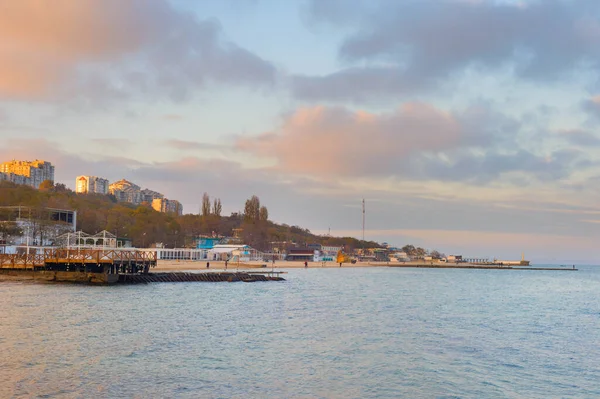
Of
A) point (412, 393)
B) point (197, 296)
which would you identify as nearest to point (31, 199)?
point (197, 296)

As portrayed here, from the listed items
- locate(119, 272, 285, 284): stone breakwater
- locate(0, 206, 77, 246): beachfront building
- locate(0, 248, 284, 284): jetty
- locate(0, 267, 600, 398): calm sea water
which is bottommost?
locate(0, 267, 600, 398): calm sea water

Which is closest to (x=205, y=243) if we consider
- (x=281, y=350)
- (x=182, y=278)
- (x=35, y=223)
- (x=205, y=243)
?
(x=205, y=243)

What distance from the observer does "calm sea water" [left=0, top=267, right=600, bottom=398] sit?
19.6 meters

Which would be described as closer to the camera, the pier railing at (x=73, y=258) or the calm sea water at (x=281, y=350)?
the calm sea water at (x=281, y=350)

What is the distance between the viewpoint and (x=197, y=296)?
53.3 meters

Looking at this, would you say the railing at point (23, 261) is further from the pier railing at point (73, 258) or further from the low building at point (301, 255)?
the low building at point (301, 255)

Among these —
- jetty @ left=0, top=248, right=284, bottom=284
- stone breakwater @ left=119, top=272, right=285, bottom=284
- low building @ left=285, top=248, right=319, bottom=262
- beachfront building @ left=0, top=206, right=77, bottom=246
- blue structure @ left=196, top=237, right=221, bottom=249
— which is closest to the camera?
jetty @ left=0, top=248, right=284, bottom=284

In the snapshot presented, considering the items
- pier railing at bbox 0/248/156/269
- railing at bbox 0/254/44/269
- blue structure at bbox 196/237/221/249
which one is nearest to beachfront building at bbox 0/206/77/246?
railing at bbox 0/254/44/269

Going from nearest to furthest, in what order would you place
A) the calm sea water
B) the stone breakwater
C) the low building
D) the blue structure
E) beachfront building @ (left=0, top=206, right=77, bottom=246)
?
1. the calm sea water
2. the stone breakwater
3. beachfront building @ (left=0, top=206, right=77, bottom=246)
4. the blue structure
5. the low building

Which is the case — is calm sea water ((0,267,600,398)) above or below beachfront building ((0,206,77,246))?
below

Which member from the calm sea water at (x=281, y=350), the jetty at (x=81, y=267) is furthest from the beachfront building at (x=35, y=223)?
the calm sea water at (x=281, y=350)

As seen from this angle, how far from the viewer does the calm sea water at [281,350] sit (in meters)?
19.6

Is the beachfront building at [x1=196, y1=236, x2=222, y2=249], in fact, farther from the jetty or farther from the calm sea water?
the calm sea water

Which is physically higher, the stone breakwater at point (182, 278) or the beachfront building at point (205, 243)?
the beachfront building at point (205, 243)
